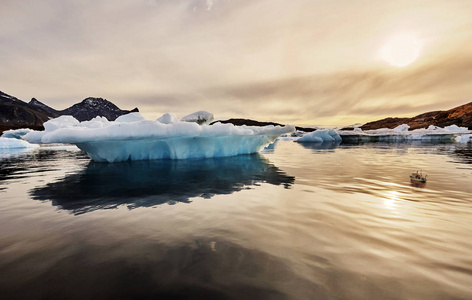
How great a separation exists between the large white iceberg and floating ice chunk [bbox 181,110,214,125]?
1487 mm

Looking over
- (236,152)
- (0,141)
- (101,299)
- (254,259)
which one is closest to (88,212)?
(101,299)

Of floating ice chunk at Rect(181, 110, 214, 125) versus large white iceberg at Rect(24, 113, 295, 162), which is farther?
floating ice chunk at Rect(181, 110, 214, 125)

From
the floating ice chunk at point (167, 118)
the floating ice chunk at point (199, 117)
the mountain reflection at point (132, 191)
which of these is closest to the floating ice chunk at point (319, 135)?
the floating ice chunk at point (199, 117)

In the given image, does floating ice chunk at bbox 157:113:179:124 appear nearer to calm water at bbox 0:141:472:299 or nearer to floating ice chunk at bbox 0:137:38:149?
calm water at bbox 0:141:472:299

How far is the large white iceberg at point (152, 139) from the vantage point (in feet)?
35.8

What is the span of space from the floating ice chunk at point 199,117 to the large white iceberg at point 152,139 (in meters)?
1.49

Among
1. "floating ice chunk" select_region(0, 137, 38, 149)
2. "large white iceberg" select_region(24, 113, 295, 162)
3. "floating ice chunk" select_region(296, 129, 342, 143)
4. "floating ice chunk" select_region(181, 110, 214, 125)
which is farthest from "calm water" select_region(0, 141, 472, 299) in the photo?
"floating ice chunk" select_region(296, 129, 342, 143)

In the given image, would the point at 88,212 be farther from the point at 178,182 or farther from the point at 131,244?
the point at 178,182

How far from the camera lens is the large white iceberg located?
10.9 m

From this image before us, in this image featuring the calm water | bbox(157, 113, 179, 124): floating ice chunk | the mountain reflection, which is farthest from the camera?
bbox(157, 113, 179, 124): floating ice chunk

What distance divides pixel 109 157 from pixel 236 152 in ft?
31.7

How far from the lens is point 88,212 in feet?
15.5

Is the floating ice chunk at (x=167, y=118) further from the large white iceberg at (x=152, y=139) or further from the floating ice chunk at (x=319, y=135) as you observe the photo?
the floating ice chunk at (x=319, y=135)

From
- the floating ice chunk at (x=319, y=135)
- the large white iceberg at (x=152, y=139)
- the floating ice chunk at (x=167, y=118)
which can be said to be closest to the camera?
the large white iceberg at (x=152, y=139)
